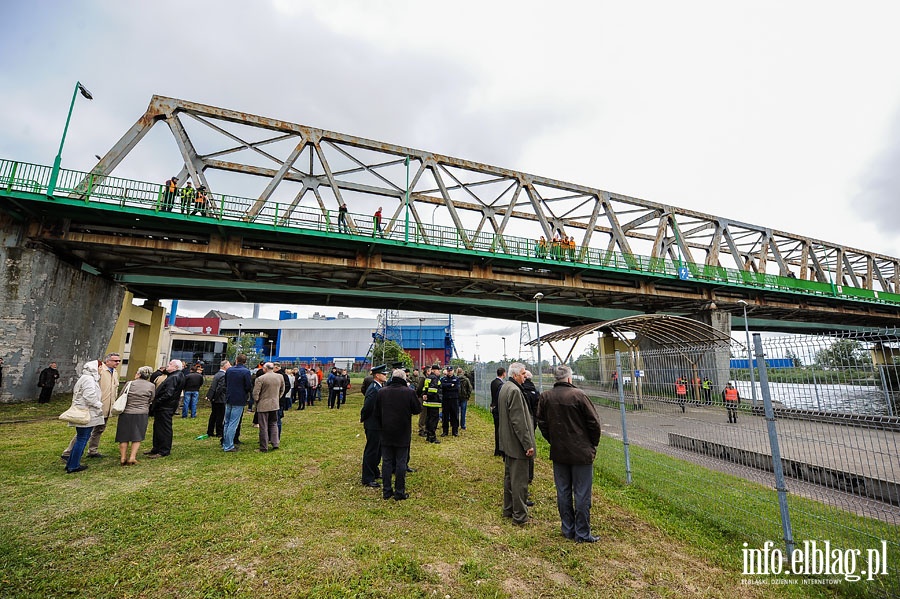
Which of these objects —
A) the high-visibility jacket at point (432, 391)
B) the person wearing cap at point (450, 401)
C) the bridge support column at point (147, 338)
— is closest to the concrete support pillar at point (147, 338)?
the bridge support column at point (147, 338)

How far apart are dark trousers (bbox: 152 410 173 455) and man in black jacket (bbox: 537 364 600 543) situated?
759cm

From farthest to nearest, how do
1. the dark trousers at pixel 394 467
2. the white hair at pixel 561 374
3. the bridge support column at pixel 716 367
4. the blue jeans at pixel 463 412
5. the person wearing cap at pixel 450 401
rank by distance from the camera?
1. the blue jeans at pixel 463 412
2. the person wearing cap at pixel 450 401
3. the dark trousers at pixel 394 467
4. the bridge support column at pixel 716 367
5. the white hair at pixel 561 374

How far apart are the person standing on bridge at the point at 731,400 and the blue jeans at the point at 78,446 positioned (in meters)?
9.84

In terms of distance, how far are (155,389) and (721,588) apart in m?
9.08

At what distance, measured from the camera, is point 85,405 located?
5930 mm

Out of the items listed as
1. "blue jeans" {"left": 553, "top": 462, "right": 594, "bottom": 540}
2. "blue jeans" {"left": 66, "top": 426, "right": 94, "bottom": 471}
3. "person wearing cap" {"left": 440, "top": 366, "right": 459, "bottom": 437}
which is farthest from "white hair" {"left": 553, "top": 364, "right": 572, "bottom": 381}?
"blue jeans" {"left": 66, "top": 426, "right": 94, "bottom": 471}

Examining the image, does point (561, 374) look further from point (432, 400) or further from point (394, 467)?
point (432, 400)

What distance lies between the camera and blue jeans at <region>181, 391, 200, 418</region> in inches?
468

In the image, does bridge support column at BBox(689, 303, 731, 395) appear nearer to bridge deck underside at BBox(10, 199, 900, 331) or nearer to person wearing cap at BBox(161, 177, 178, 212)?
bridge deck underside at BBox(10, 199, 900, 331)

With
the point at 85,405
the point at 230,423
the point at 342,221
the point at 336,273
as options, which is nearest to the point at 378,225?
the point at 342,221

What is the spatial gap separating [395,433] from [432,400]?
4.06 meters

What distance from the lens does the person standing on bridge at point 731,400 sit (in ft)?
15.2

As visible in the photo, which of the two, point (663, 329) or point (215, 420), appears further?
point (663, 329)

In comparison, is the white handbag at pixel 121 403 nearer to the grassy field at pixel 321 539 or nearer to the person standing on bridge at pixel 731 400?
the grassy field at pixel 321 539
